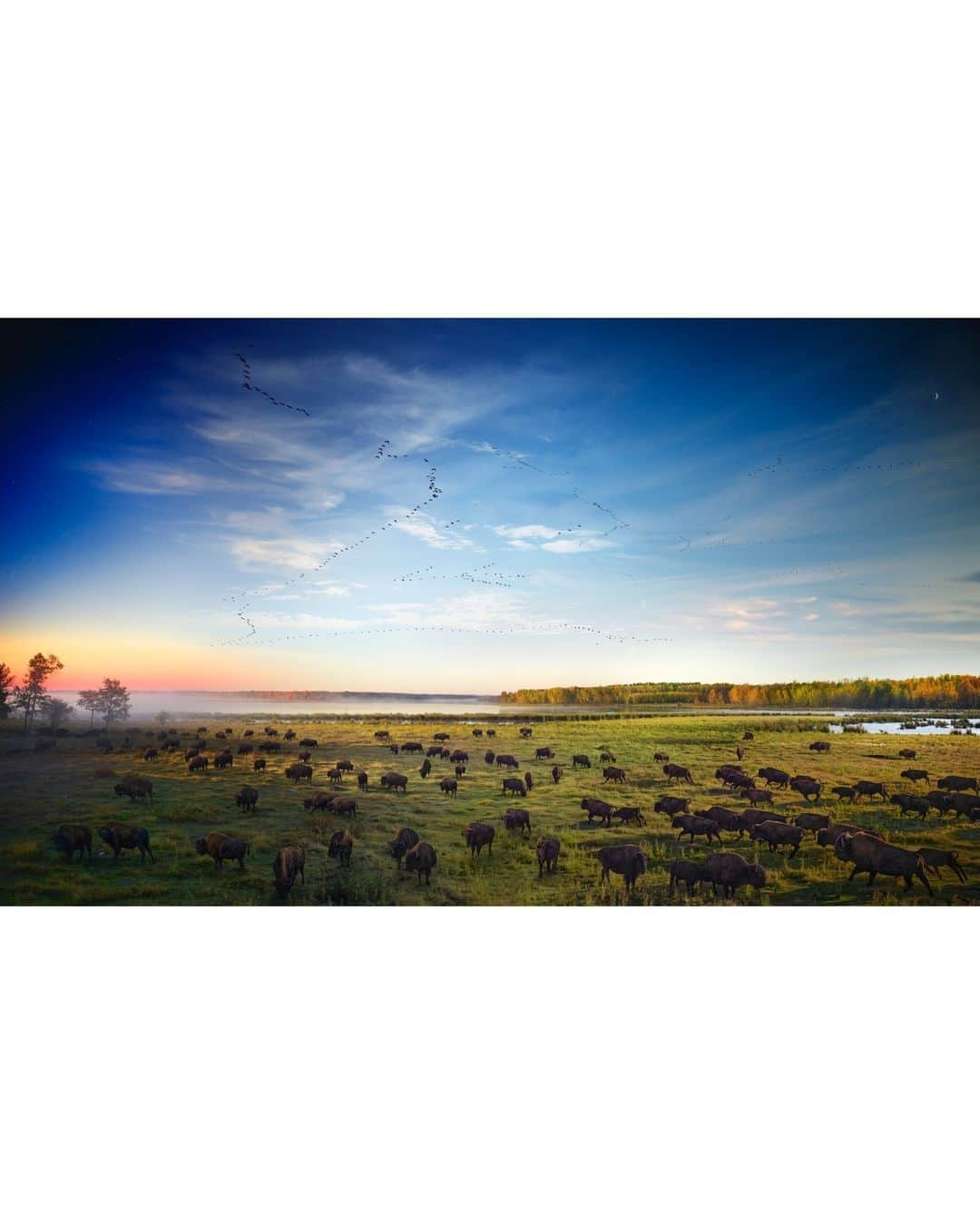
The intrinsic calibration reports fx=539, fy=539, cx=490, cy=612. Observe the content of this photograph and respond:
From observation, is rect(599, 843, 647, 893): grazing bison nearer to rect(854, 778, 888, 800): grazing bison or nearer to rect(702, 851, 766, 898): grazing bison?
rect(702, 851, 766, 898): grazing bison

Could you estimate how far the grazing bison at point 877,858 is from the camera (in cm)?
609

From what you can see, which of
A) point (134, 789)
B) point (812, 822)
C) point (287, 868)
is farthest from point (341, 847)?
point (812, 822)

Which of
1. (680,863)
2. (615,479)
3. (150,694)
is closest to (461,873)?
(680,863)

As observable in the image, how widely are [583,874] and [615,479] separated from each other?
16.2 ft

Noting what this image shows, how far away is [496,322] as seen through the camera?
677 cm

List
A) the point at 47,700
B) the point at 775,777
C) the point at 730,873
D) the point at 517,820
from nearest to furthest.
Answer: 1. the point at 730,873
2. the point at 517,820
3. the point at 47,700
4. the point at 775,777

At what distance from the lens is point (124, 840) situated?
6418 millimetres

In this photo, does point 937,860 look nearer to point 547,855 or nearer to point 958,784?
point 958,784

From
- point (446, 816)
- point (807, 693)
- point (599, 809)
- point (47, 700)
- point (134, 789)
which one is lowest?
point (446, 816)

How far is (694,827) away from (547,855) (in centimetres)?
198

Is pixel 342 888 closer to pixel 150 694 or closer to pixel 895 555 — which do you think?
pixel 150 694

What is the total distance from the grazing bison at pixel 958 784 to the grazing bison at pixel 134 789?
10417 millimetres

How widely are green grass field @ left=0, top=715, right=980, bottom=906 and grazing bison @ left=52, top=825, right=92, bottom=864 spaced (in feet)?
0.28

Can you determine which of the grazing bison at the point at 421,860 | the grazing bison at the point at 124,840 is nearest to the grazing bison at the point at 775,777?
the grazing bison at the point at 421,860
